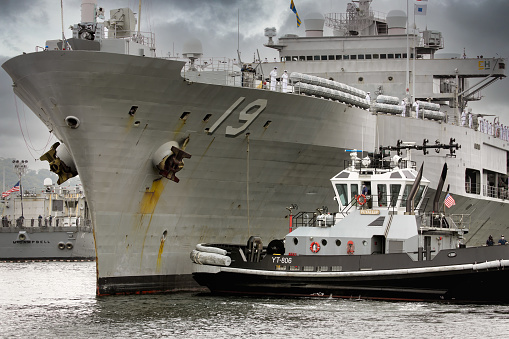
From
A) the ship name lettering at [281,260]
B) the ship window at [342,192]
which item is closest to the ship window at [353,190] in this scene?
the ship window at [342,192]

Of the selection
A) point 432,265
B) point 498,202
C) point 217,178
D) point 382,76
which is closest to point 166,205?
point 217,178

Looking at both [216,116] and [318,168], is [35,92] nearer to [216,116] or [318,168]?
[216,116]

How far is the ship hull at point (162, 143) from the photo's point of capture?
81.8ft

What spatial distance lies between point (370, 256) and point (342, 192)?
10.8ft

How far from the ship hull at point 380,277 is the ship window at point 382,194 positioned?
256 cm

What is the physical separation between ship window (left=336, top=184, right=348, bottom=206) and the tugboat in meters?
0.03

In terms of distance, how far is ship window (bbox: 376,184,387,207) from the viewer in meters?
26.4

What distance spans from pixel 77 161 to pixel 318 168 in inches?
375

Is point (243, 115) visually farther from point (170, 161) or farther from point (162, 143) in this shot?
point (170, 161)

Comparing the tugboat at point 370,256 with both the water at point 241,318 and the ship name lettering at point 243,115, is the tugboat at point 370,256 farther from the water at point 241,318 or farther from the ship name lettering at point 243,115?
the ship name lettering at point 243,115

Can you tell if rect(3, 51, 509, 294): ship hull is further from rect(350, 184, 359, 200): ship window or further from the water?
rect(350, 184, 359, 200): ship window

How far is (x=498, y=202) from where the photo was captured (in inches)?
1641

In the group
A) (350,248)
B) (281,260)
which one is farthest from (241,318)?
(350,248)

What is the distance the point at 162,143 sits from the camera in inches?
1033
